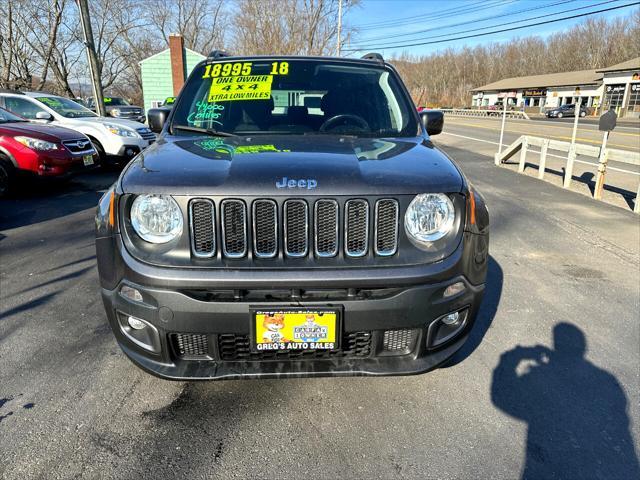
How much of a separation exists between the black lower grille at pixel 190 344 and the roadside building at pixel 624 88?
59991mm

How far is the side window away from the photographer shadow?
10.7 metres

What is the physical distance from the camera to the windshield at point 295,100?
3.19 m

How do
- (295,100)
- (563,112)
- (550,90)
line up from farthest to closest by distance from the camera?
(550,90) < (563,112) < (295,100)

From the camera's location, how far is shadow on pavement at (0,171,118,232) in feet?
20.7

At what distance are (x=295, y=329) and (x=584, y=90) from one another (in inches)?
2914

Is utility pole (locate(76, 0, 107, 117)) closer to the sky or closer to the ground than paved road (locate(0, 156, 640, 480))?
closer to the sky

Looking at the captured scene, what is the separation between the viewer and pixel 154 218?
2.11 m

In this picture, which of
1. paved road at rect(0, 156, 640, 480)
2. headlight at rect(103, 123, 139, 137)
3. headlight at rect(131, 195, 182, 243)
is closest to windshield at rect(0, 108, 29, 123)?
headlight at rect(103, 123, 139, 137)

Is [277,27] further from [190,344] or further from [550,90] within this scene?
[550,90]

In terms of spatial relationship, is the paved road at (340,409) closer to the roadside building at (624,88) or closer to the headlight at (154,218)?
the headlight at (154,218)

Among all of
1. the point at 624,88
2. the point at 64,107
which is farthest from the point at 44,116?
the point at 624,88

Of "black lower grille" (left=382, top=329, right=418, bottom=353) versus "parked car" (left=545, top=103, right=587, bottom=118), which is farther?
"parked car" (left=545, top=103, right=587, bottom=118)

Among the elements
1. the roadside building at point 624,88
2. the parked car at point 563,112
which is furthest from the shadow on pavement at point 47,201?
the roadside building at point 624,88

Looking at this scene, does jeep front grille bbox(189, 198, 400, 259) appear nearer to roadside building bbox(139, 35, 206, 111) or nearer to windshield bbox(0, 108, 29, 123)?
windshield bbox(0, 108, 29, 123)
